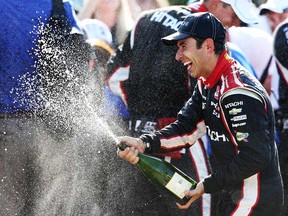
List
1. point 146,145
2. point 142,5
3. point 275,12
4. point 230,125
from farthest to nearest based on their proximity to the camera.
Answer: point 142,5 < point 275,12 < point 146,145 < point 230,125

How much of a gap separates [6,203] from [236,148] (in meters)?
1.85

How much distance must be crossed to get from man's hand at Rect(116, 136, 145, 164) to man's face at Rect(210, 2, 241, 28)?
5.62 ft

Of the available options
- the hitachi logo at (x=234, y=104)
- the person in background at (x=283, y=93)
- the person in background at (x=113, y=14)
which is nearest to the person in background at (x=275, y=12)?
the person in background at (x=113, y=14)

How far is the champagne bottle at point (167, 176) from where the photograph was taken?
5.38 m

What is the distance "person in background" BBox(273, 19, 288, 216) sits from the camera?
734 centimetres

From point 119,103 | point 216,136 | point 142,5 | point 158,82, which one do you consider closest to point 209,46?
point 216,136

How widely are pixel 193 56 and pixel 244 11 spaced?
1.93 meters

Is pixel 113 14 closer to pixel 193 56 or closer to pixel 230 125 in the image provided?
pixel 193 56

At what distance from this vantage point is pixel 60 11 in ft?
21.0

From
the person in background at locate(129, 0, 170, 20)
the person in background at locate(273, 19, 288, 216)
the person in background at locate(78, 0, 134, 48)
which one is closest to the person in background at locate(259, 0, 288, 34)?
the person in background at locate(129, 0, 170, 20)

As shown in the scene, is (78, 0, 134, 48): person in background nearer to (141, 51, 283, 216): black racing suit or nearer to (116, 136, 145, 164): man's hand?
(116, 136, 145, 164): man's hand

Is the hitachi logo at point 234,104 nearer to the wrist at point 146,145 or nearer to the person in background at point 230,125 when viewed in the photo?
the person in background at point 230,125

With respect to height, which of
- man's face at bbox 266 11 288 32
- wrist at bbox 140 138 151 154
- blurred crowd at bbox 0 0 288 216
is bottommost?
man's face at bbox 266 11 288 32

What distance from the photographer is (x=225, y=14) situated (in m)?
7.04
